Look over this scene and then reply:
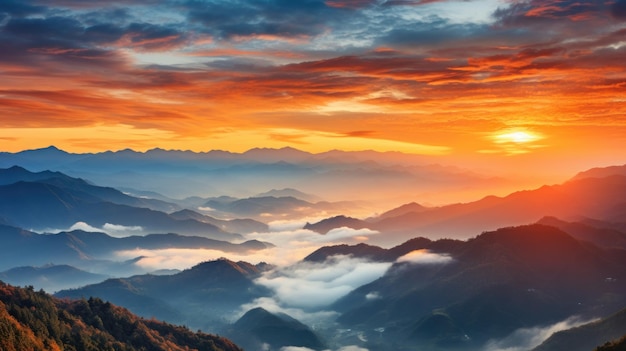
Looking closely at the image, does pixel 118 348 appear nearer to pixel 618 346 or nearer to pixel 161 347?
pixel 161 347

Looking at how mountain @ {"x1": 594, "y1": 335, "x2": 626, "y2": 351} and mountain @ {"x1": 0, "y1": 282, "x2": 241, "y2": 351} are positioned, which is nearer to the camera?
mountain @ {"x1": 0, "y1": 282, "x2": 241, "y2": 351}

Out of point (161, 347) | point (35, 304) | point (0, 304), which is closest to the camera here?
point (0, 304)

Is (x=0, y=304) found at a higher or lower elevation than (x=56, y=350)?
higher

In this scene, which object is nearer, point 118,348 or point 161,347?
point 118,348

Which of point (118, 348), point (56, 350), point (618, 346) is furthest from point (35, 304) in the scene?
point (618, 346)

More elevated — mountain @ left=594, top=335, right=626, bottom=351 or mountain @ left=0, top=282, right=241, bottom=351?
mountain @ left=0, top=282, right=241, bottom=351

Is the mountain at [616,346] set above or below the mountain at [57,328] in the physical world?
below

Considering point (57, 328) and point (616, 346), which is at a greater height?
point (57, 328)

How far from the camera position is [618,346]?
156 meters

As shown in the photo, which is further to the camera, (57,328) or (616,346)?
(57,328)

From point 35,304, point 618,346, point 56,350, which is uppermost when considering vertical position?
point 35,304

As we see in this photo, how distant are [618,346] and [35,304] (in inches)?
6168

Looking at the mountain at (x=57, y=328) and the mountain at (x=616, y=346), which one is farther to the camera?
the mountain at (x=616, y=346)

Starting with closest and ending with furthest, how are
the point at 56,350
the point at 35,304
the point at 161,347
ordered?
the point at 56,350, the point at 35,304, the point at 161,347
